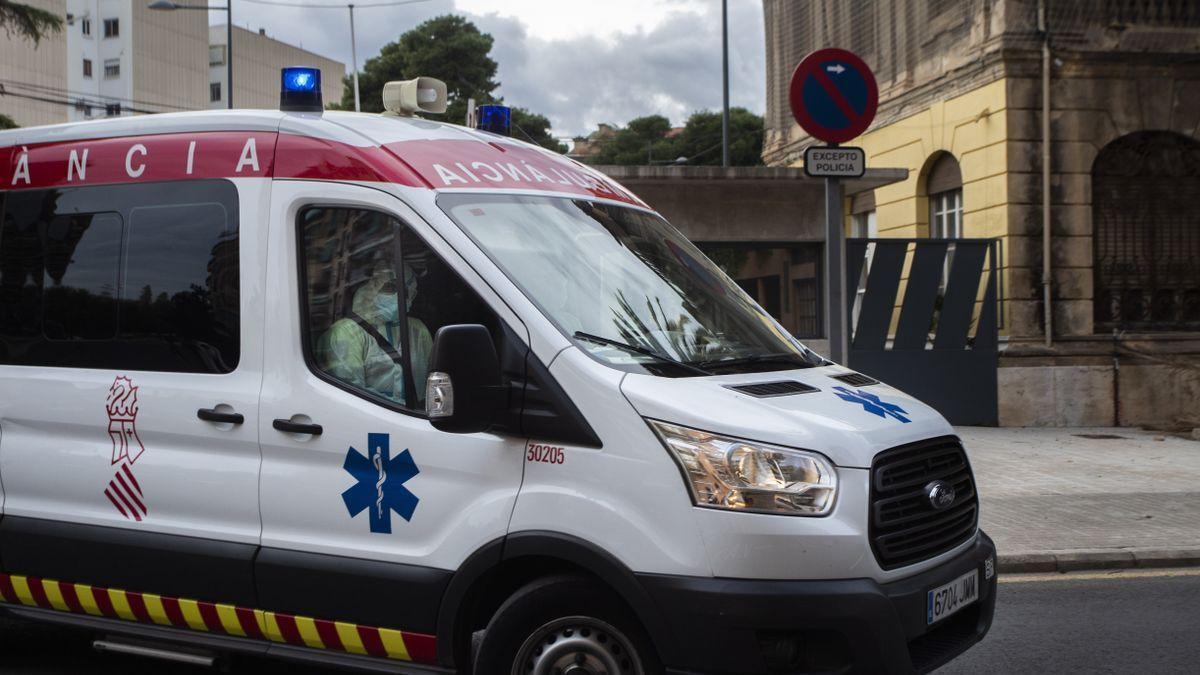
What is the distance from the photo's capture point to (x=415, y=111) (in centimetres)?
545

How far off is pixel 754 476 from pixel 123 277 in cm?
282

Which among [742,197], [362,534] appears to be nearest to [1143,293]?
[742,197]

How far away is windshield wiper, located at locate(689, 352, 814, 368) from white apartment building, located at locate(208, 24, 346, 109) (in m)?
70.5

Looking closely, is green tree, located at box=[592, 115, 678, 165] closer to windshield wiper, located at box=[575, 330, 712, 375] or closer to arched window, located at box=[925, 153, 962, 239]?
arched window, located at box=[925, 153, 962, 239]

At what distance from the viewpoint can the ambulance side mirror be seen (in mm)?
3854

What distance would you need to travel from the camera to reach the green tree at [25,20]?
1864 cm

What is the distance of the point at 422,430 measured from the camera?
4.16 metres

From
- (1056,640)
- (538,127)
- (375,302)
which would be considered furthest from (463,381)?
(538,127)

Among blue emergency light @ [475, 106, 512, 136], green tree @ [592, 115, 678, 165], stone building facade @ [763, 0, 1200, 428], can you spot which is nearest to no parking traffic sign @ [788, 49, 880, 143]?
blue emergency light @ [475, 106, 512, 136]

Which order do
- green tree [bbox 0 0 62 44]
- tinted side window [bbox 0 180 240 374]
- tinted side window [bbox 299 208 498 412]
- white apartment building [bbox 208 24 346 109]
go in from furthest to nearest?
white apartment building [bbox 208 24 346 109], green tree [bbox 0 0 62 44], tinted side window [bbox 0 180 240 374], tinted side window [bbox 299 208 498 412]

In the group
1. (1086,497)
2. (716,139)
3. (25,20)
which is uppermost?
(716,139)

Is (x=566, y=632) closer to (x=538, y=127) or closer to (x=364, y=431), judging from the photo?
(x=364, y=431)

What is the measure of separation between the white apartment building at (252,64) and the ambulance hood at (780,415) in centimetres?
7120

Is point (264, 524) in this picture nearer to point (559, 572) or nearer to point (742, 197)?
point (559, 572)
